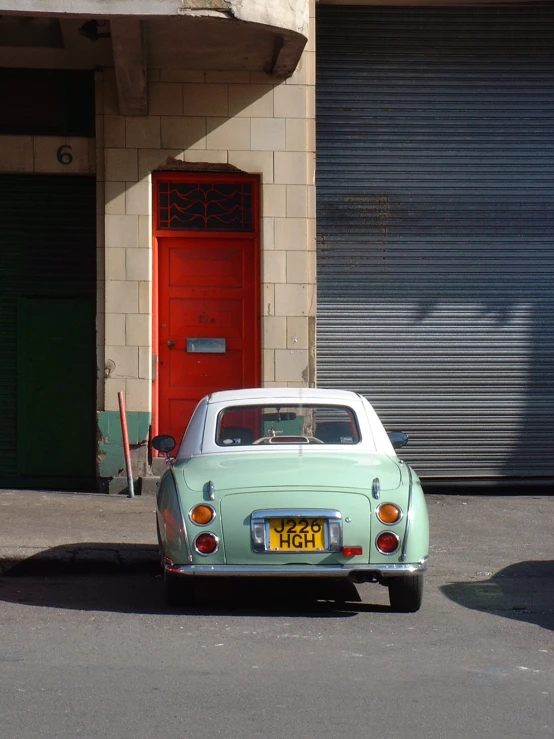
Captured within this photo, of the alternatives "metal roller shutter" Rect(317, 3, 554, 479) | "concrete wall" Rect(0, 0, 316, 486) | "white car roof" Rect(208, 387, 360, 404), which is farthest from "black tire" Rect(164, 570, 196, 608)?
"metal roller shutter" Rect(317, 3, 554, 479)

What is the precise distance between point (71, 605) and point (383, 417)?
584 centimetres

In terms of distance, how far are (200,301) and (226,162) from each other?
1470 mm

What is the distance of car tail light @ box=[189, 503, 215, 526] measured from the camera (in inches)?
243

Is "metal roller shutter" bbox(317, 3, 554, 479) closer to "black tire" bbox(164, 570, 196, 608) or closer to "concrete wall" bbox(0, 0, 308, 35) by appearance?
"concrete wall" bbox(0, 0, 308, 35)

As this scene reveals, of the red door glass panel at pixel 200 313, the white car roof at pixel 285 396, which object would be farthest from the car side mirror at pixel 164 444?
the red door glass panel at pixel 200 313

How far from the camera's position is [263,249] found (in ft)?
37.4

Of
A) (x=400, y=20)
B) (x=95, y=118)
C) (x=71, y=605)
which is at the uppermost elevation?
(x=400, y=20)

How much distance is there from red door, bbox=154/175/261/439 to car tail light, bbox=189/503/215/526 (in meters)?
5.40

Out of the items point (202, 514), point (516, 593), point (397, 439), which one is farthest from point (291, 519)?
point (516, 593)


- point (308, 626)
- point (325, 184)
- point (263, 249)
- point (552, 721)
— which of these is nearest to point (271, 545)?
→ point (308, 626)

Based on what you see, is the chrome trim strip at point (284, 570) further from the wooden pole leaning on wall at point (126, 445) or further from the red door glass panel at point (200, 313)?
the red door glass panel at point (200, 313)

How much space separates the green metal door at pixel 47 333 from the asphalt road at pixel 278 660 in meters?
4.13

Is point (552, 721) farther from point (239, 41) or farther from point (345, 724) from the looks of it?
point (239, 41)

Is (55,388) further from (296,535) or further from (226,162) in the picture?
(296,535)
